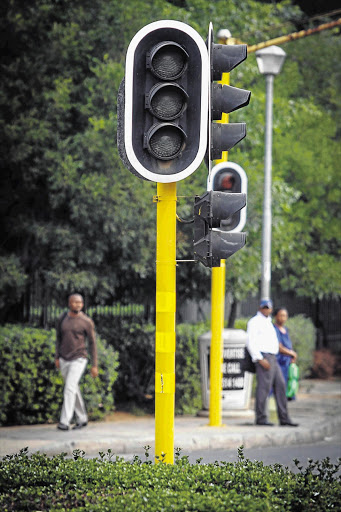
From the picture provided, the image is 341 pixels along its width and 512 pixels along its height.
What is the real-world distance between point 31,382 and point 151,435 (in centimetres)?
212

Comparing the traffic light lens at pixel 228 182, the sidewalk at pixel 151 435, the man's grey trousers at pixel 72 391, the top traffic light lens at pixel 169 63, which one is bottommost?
the sidewalk at pixel 151 435

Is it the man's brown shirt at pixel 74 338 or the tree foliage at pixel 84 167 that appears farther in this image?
the tree foliage at pixel 84 167

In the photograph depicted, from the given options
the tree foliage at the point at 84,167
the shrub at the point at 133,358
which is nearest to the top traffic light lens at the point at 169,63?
the tree foliage at the point at 84,167

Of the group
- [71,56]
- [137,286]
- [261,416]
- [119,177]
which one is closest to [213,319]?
[261,416]

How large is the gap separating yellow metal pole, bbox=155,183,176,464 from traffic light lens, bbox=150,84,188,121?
54cm

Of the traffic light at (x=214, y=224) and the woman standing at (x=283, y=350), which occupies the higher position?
the traffic light at (x=214, y=224)

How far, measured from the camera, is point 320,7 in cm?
2891

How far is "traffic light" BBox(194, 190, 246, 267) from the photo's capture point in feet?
22.1

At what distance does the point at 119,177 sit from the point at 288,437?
514 centimetres

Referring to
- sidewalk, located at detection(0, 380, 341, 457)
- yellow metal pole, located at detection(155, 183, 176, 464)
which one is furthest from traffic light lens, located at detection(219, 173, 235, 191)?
yellow metal pole, located at detection(155, 183, 176, 464)

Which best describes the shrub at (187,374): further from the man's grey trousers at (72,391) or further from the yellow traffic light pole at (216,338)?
the man's grey trousers at (72,391)

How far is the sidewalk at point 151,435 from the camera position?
436 inches

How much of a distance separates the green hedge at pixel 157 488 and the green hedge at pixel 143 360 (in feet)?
29.6

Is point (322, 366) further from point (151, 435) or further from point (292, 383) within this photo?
point (151, 435)
